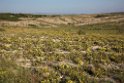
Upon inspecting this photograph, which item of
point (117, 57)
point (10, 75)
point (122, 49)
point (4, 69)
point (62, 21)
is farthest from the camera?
point (62, 21)

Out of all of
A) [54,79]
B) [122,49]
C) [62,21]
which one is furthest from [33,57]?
[62,21]

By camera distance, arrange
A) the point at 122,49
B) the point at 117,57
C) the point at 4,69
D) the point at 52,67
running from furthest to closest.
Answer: the point at 122,49, the point at 117,57, the point at 52,67, the point at 4,69

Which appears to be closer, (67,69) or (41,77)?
(41,77)

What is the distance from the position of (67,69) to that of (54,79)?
163 centimetres

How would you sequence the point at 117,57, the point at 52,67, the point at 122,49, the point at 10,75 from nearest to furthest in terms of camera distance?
the point at 10,75
the point at 52,67
the point at 117,57
the point at 122,49

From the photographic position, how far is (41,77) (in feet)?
34.0

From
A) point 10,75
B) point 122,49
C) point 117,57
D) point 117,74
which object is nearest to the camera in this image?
point 10,75

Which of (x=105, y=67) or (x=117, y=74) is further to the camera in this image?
(x=105, y=67)

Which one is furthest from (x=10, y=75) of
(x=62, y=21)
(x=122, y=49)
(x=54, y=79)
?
(x=62, y=21)

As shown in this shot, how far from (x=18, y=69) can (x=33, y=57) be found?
4141mm

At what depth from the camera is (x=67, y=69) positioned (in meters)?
11.5

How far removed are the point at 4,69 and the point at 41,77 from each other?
1.41 m

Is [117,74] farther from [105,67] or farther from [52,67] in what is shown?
[52,67]

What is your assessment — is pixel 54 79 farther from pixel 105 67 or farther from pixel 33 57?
pixel 33 57
